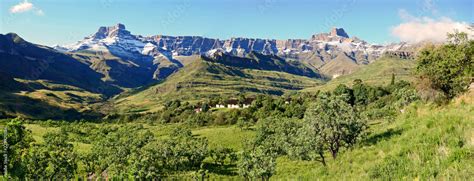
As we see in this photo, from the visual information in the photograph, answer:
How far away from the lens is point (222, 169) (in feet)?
265

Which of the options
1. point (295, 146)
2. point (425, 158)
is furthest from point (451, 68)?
point (425, 158)

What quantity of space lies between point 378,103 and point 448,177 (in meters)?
172

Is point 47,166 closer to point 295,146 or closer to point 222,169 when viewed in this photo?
point 295,146

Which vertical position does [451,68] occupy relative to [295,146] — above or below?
above

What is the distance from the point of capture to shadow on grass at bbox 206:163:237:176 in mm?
76500

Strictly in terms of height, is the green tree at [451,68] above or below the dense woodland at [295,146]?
above

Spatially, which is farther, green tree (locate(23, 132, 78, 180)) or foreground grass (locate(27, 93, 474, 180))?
green tree (locate(23, 132, 78, 180))

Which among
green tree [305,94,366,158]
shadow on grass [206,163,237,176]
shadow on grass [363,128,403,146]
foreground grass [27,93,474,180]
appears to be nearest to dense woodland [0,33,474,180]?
green tree [305,94,366,158]

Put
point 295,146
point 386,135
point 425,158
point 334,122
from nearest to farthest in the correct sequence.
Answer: point 425,158, point 386,135, point 334,122, point 295,146

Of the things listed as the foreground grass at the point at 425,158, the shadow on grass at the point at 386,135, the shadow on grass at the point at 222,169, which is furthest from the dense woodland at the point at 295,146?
the shadow on grass at the point at 386,135

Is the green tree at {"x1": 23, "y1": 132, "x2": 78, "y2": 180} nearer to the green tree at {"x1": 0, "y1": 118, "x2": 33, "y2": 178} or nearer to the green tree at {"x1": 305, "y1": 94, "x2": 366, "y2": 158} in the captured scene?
the green tree at {"x1": 0, "y1": 118, "x2": 33, "y2": 178}

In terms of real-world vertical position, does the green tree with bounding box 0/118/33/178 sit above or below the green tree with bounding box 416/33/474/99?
below

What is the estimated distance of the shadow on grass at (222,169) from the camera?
76500 mm

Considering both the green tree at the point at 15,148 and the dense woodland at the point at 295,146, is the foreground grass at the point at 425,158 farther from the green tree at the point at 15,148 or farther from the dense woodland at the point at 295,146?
the green tree at the point at 15,148
